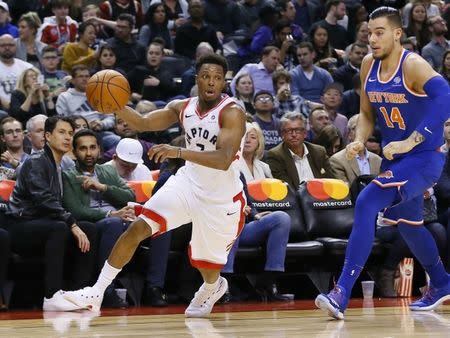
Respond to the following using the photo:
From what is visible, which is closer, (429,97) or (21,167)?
(429,97)

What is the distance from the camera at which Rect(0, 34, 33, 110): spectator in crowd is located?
11.8m

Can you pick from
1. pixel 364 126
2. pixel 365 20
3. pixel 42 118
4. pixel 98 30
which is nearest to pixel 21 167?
pixel 42 118

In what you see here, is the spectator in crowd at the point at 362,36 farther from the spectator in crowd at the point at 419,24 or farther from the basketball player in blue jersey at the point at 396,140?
the basketball player in blue jersey at the point at 396,140

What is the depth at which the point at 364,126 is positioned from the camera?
280 inches

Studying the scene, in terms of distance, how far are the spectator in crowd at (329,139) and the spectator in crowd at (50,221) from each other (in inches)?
138

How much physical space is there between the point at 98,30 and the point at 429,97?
8418 mm

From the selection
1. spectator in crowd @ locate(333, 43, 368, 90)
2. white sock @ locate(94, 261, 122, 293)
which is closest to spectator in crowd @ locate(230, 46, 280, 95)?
spectator in crowd @ locate(333, 43, 368, 90)

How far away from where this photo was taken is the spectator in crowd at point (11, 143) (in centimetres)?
951

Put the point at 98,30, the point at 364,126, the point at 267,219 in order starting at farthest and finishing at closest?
the point at 98,30, the point at 267,219, the point at 364,126

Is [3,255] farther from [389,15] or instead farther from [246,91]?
[246,91]

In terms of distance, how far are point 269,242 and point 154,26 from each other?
628cm

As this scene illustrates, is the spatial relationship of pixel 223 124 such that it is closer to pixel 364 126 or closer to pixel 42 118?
pixel 364 126

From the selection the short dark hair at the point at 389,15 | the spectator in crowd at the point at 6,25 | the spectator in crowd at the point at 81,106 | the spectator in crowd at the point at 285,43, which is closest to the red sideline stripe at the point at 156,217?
the short dark hair at the point at 389,15

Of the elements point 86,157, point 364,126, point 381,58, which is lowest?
Answer: point 86,157
